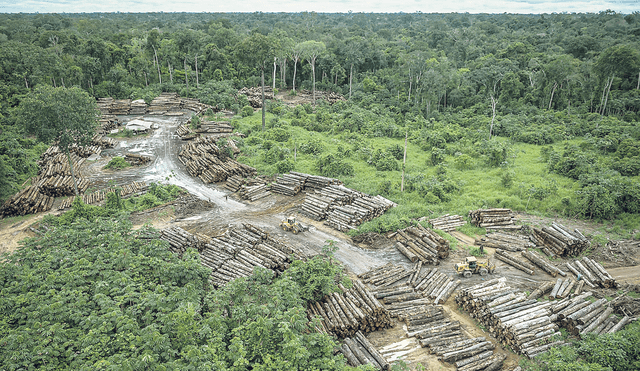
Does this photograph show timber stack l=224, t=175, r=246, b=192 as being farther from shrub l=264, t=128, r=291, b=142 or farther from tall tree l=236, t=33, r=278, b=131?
tall tree l=236, t=33, r=278, b=131

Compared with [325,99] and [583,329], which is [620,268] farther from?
[325,99]

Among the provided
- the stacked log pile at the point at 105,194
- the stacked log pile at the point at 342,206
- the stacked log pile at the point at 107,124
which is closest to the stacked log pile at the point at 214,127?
the stacked log pile at the point at 107,124

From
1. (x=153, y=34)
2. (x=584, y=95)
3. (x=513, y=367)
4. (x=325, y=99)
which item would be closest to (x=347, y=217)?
(x=513, y=367)

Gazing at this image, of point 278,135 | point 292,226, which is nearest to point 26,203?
point 292,226

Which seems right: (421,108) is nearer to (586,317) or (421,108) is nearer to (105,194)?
(586,317)

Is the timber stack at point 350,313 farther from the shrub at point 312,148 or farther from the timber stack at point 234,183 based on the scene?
the shrub at point 312,148
